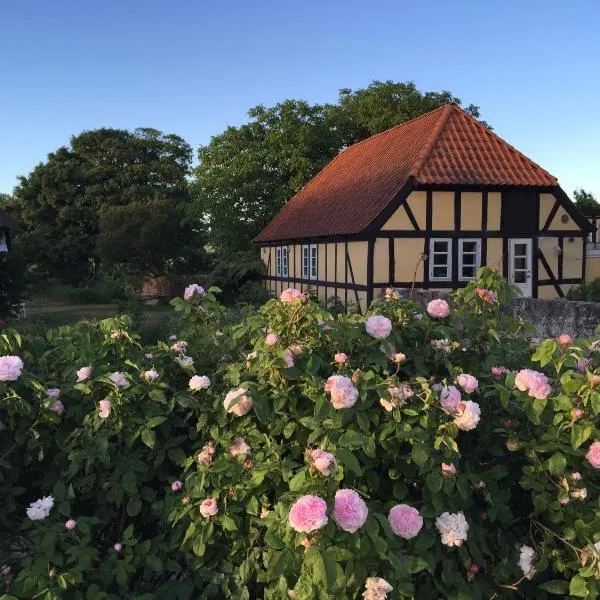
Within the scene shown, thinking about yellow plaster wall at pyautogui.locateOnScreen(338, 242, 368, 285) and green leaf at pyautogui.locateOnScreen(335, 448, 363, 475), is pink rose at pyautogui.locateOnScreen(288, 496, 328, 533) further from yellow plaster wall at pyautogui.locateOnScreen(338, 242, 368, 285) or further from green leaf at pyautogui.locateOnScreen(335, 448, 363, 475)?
yellow plaster wall at pyautogui.locateOnScreen(338, 242, 368, 285)

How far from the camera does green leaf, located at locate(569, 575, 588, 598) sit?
216 cm

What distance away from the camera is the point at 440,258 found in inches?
669

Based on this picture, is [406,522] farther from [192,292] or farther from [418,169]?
[418,169]

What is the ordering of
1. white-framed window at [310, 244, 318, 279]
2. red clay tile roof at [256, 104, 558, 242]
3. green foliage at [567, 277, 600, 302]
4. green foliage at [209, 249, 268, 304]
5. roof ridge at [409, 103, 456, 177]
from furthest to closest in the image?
green foliage at [209, 249, 268, 304]
white-framed window at [310, 244, 318, 279]
red clay tile roof at [256, 104, 558, 242]
roof ridge at [409, 103, 456, 177]
green foliage at [567, 277, 600, 302]

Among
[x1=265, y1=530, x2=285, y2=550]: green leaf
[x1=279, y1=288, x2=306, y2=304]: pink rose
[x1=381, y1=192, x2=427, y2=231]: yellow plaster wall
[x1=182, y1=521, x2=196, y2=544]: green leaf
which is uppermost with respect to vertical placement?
[x1=381, y1=192, x2=427, y2=231]: yellow plaster wall

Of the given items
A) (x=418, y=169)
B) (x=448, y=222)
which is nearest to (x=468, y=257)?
(x=448, y=222)

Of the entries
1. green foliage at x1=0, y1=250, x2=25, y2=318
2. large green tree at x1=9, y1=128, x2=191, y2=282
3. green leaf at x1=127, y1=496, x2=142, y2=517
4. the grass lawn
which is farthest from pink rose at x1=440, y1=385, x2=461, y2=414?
large green tree at x1=9, y1=128, x2=191, y2=282

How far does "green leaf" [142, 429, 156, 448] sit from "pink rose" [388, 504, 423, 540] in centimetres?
93

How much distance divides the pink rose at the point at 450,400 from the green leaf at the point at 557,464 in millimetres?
396

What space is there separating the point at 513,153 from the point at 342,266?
6045mm

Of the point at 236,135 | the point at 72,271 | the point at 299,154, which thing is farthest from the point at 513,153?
the point at 72,271

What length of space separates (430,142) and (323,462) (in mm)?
16708

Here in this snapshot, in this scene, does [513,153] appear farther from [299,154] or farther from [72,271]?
[72,271]

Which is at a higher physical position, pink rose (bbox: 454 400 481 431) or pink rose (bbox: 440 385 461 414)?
pink rose (bbox: 440 385 461 414)
